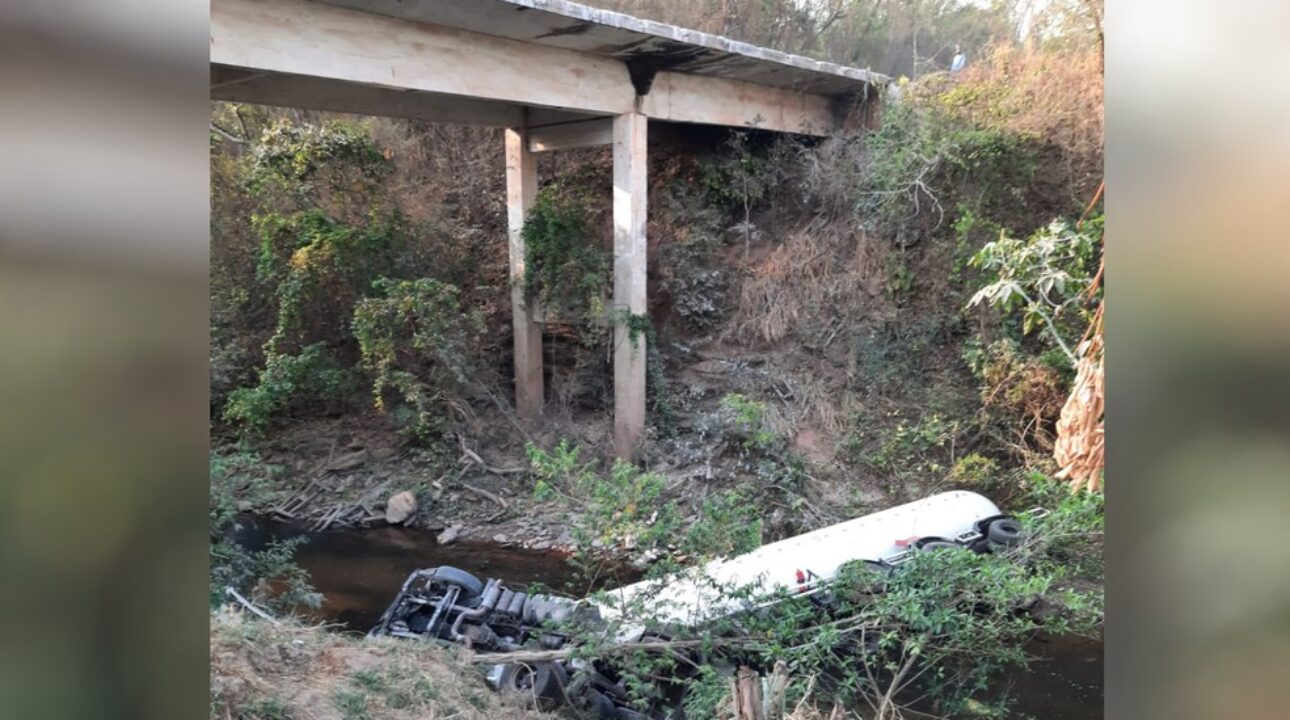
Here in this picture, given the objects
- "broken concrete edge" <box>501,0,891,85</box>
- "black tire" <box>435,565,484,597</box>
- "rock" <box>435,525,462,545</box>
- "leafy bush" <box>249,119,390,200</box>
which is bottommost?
"rock" <box>435,525,462,545</box>

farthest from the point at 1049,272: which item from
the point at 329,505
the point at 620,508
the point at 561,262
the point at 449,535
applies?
the point at 329,505

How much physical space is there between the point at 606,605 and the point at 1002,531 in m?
4.54

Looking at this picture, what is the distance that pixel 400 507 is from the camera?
11.6 meters

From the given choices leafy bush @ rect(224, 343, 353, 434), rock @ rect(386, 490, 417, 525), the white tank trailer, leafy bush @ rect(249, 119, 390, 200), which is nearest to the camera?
the white tank trailer

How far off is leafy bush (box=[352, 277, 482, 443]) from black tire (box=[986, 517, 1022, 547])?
7.23m

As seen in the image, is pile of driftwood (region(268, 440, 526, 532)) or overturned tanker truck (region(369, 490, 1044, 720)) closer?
overturned tanker truck (region(369, 490, 1044, 720))

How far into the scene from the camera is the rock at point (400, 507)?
456 inches

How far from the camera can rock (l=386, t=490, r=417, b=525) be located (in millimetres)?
11578

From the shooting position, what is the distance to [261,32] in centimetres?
769

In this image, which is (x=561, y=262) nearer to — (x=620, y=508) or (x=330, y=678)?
(x=620, y=508)

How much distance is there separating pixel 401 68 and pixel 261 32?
4.47ft

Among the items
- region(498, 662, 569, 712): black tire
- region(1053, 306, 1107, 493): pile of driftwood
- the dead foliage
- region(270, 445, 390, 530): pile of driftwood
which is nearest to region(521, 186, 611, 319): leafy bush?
the dead foliage
